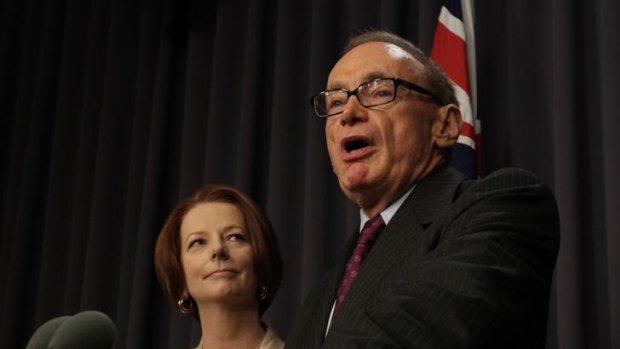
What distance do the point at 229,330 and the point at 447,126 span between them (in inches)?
31.5

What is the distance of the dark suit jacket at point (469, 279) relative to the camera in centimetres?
109

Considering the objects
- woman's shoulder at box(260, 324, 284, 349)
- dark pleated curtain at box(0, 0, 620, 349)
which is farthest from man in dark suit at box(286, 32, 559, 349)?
dark pleated curtain at box(0, 0, 620, 349)

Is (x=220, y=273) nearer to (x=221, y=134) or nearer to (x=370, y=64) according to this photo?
(x=370, y=64)

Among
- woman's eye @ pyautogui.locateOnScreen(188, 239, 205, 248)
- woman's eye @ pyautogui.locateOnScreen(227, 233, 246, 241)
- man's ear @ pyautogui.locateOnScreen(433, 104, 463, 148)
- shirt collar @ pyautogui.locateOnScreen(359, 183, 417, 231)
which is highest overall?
man's ear @ pyautogui.locateOnScreen(433, 104, 463, 148)

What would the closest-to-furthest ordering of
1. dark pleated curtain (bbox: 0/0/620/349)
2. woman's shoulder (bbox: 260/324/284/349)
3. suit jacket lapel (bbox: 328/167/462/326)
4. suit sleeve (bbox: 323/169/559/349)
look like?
suit sleeve (bbox: 323/169/559/349)
suit jacket lapel (bbox: 328/167/462/326)
woman's shoulder (bbox: 260/324/284/349)
dark pleated curtain (bbox: 0/0/620/349)

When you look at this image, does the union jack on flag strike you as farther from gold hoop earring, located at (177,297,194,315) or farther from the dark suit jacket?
the dark suit jacket

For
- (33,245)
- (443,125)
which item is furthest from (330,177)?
(33,245)

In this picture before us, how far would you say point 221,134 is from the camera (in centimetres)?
367

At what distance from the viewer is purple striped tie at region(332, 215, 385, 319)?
1.53 metres

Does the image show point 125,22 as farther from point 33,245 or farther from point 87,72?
point 33,245

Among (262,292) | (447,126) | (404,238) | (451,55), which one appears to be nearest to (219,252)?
(262,292)

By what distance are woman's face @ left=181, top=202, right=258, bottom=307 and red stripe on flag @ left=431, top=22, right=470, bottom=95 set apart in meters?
0.77

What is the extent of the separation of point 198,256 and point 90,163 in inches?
86.2

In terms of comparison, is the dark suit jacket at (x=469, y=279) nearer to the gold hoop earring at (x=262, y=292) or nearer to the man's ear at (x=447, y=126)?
the man's ear at (x=447, y=126)
